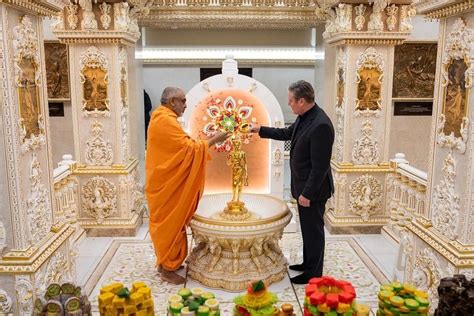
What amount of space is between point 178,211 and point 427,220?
213 centimetres

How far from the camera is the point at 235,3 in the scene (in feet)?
21.0

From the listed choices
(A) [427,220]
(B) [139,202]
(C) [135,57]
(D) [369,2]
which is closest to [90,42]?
(C) [135,57]

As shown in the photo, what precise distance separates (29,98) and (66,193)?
245 centimetres

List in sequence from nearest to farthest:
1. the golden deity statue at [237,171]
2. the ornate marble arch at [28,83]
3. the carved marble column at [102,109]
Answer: the ornate marble arch at [28,83] < the golden deity statue at [237,171] < the carved marble column at [102,109]

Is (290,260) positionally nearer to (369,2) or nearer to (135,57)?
(369,2)

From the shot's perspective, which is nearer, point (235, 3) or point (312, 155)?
point (312, 155)

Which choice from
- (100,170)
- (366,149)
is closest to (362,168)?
(366,149)

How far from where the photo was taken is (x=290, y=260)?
16.2 feet

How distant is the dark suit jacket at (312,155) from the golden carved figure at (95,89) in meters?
2.48

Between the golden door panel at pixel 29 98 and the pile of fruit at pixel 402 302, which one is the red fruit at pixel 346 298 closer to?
the pile of fruit at pixel 402 302

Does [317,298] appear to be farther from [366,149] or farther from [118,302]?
[366,149]

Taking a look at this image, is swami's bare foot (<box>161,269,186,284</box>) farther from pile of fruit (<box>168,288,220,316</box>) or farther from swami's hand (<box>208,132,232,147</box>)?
pile of fruit (<box>168,288,220,316</box>)

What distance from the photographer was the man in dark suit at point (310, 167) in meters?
A: 3.91

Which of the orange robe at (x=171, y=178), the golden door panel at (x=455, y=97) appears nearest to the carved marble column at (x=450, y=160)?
the golden door panel at (x=455, y=97)
